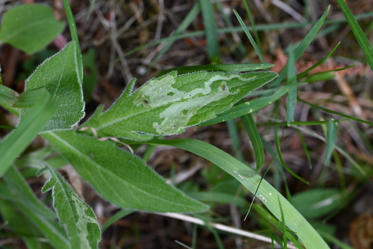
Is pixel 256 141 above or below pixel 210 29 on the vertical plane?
below

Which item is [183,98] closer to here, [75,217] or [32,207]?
[75,217]

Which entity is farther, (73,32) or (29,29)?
(29,29)

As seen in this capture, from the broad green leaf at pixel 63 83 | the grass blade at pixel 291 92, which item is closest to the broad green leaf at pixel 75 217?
the broad green leaf at pixel 63 83

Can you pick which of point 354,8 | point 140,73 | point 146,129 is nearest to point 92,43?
point 140,73

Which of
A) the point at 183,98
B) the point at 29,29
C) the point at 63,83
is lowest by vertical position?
the point at 183,98

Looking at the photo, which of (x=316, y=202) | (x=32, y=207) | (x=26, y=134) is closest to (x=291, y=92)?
(x=26, y=134)

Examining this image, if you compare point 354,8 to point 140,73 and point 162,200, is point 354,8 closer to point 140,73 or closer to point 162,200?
point 140,73
